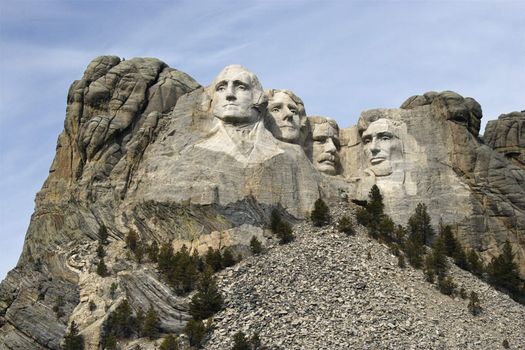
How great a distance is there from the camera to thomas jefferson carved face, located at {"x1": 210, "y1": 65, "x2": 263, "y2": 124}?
196 ft

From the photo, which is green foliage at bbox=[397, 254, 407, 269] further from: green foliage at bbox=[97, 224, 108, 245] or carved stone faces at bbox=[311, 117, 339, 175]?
green foliage at bbox=[97, 224, 108, 245]

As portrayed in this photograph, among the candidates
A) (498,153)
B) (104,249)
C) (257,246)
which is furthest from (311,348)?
(498,153)

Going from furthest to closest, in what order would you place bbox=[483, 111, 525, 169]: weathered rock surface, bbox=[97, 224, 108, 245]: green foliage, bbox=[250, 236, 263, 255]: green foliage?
1. bbox=[483, 111, 525, 169]: weathered rock surface
2. bbox=[97, 224, 108, 245]: green foliage
3. bbox=[250, 236, 263, 255]: green foliage

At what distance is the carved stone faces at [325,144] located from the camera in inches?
2446

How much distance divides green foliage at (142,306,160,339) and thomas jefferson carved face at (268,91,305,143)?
1053 centimetres

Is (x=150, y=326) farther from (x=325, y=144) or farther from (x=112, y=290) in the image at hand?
(x=325, y=144)

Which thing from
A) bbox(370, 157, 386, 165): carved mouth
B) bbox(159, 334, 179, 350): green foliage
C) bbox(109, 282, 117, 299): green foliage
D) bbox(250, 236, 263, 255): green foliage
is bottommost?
bbox(159, 334, 179, 350): green foliage

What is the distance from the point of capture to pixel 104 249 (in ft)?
189

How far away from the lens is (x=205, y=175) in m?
58.2

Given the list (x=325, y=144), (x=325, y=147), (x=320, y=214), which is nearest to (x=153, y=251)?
(x=320, y=214)

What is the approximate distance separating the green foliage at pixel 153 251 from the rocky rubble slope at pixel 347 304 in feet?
8.79

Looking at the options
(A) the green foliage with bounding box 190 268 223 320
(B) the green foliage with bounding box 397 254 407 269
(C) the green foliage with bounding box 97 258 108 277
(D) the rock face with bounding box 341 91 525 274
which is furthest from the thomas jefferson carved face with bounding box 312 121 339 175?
(A) the green foliage with bounding box 190 268 223 320

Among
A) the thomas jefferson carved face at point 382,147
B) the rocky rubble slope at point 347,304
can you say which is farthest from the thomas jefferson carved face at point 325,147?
the rocky rubble slope at point 347,304

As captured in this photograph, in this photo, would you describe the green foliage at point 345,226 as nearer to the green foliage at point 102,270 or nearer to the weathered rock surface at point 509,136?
the weathered rock surface at point 509,136
